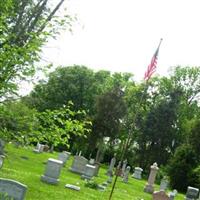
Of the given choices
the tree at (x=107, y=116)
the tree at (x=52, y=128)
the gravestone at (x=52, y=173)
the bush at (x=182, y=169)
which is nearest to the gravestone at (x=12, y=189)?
the tree at (x=52, y=128)

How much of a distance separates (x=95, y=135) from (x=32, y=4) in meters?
29.4

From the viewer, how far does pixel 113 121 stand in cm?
4025

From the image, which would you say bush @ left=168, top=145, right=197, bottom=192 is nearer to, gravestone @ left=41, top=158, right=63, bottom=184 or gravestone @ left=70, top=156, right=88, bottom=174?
gravestone @ left=70, top=156, right=88, bottom=174

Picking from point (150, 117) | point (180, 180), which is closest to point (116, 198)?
point (180, 180)

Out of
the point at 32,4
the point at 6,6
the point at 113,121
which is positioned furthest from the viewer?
the point at 113,121

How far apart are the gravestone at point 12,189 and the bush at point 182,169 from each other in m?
31.5

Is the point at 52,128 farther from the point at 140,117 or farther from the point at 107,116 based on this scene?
the point at 140,117

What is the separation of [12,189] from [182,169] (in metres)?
32.1

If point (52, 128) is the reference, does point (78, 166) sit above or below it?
below

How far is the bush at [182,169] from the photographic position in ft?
137

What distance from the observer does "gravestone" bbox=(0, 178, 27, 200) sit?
1143 cm

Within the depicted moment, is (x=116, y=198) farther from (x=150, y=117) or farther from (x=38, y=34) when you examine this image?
(x=150, y=117)

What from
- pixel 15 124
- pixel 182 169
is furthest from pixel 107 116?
pixel 15 124

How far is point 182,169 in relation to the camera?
41.9 meters
